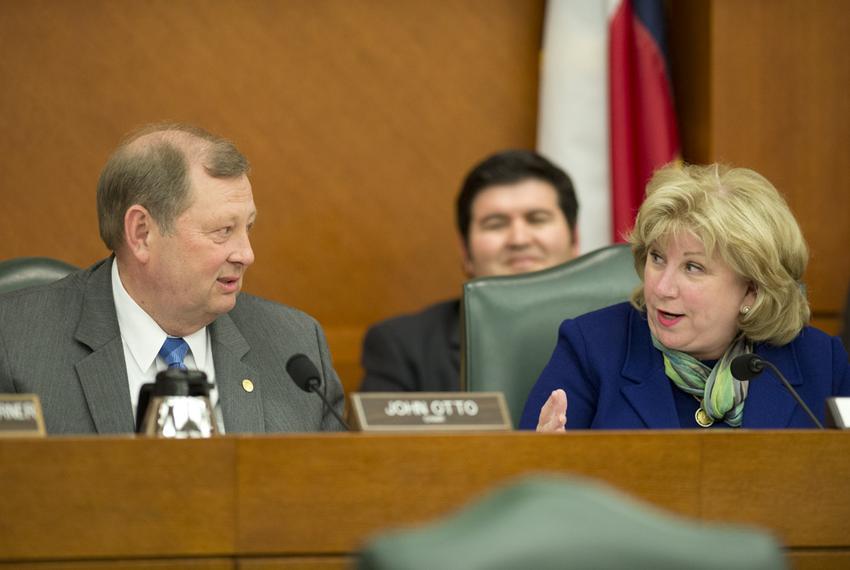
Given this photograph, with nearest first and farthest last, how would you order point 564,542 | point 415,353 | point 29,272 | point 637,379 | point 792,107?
1. point 564,542
2. point 637,379
3. point 29,272
4. point 415,353
5. point 792,107

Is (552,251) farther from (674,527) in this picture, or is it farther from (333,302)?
(674,527)

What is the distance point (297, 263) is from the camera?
14.2 feet

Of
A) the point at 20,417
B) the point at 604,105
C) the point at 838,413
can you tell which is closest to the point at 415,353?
the point at 604,105

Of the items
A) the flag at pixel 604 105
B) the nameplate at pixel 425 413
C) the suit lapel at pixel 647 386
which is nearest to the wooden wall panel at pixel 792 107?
the flag at pixel 604 105

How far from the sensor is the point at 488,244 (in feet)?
13.1

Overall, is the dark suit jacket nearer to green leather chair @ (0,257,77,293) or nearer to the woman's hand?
green leather chair @ (0,257,77,293)

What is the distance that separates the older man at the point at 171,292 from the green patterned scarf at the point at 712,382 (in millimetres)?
750

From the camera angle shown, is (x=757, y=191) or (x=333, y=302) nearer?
(x=757, y=191)

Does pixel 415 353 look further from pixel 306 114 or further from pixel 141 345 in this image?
pixel 141 345

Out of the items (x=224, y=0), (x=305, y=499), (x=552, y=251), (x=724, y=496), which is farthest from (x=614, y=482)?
(x=224, y=0)

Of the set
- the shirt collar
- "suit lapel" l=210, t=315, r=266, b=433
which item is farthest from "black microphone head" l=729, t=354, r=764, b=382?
the shirt collar

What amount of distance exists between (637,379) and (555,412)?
0.40 m

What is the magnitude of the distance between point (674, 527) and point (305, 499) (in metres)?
1.06

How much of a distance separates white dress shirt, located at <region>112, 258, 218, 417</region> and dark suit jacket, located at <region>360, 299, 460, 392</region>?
1175mm
